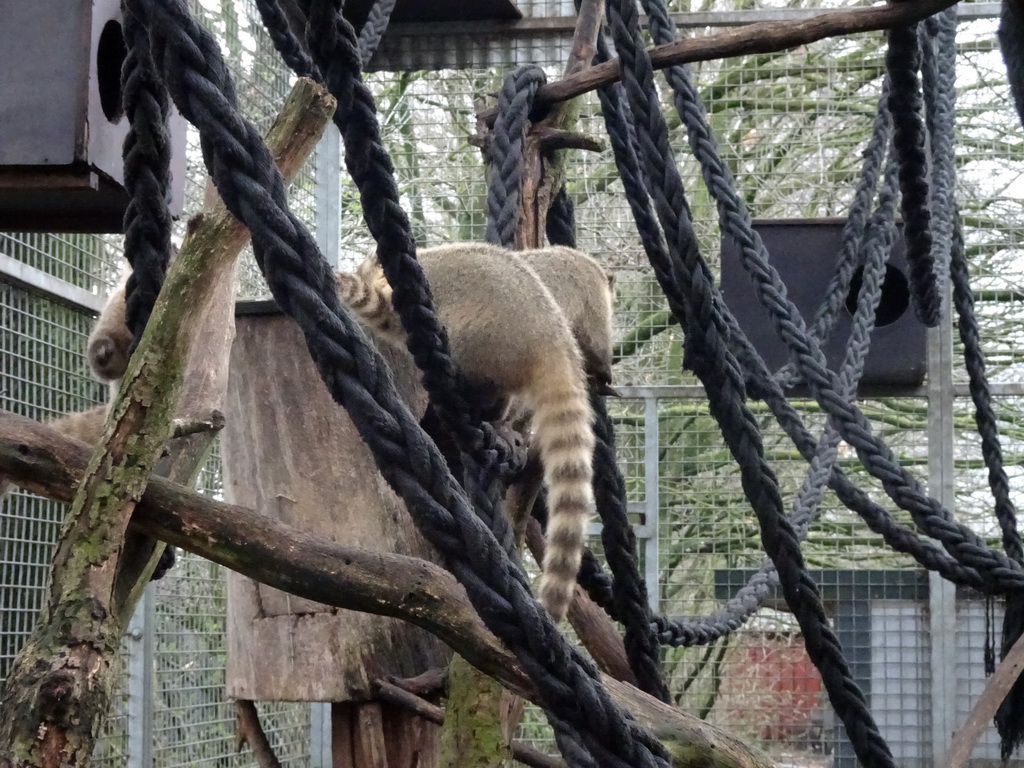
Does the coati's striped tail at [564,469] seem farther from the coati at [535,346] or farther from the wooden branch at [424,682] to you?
the wooden branch at [424,682]

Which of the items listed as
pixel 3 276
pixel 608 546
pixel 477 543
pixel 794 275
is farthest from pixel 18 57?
pixel 794 275

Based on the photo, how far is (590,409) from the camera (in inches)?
99.6

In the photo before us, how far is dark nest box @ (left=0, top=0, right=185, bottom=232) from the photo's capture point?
8.22 feet

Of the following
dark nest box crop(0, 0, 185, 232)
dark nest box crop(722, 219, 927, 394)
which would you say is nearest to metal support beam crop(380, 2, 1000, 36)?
dark nest box crop(722, 219, 927, 394)

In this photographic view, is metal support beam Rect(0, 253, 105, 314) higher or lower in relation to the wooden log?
higher

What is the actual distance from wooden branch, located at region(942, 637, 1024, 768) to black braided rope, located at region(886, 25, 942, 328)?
104cm

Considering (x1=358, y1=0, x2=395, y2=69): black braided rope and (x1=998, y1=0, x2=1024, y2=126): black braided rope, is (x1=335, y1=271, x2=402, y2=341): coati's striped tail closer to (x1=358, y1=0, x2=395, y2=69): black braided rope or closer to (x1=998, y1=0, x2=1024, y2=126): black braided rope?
(x1=358, y1=0, x2=395, y2=69): black braided rope

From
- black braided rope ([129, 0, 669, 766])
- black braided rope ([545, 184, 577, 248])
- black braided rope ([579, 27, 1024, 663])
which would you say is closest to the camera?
black braided rope ([129, 0, 669, 766])

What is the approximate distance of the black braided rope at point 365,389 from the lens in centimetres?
113

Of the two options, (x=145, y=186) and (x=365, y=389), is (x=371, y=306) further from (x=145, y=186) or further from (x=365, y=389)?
(x=365, y=389)

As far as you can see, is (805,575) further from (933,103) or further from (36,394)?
(36,394)

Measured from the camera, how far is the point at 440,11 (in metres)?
4.32

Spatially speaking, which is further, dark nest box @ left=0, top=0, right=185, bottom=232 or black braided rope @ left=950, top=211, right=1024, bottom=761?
black braided rope @ left=950, top=211, right=1024, bottom=761

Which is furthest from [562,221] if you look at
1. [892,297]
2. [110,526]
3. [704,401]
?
[110,526]
